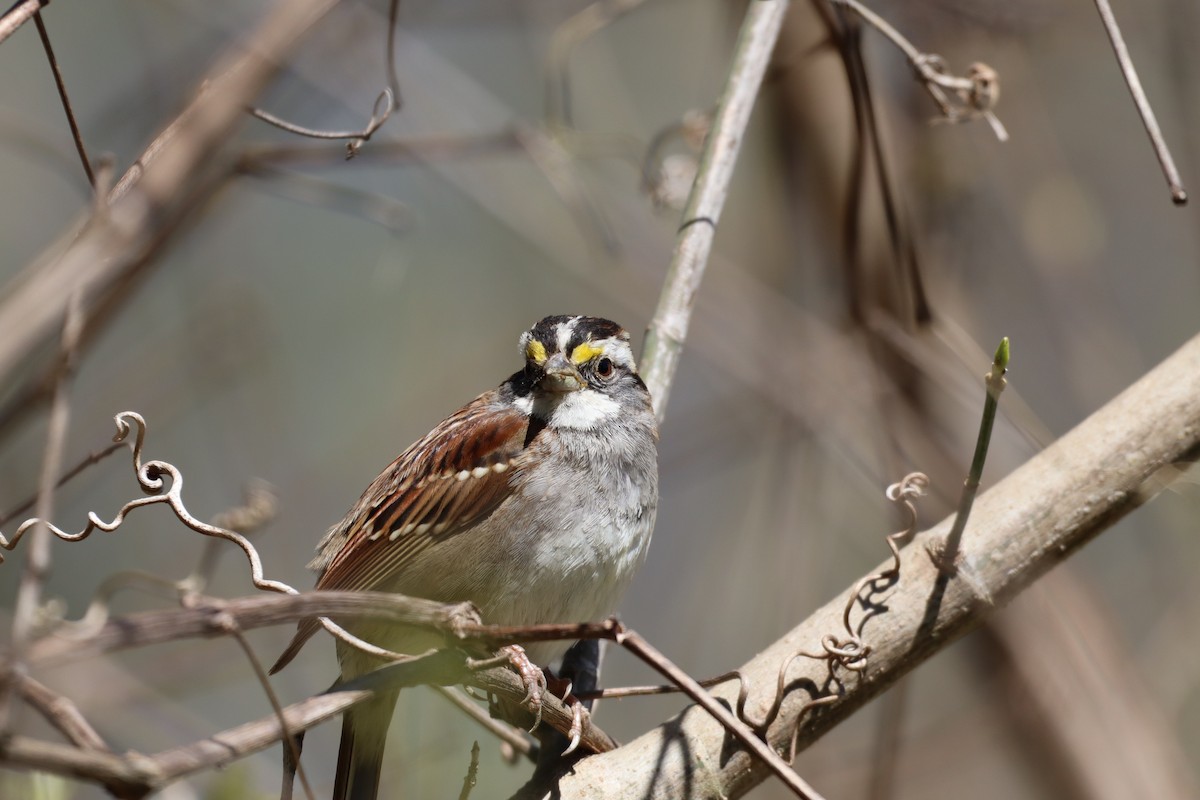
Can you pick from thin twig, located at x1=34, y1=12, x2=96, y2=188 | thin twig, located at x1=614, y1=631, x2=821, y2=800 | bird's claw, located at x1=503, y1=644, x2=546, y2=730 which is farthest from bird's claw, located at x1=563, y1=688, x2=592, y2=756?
thin twig, located at x1=34, y1=12, x2=96, y2=188

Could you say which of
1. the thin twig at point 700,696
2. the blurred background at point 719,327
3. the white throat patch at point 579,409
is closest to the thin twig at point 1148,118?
the blurred background at point 719,327

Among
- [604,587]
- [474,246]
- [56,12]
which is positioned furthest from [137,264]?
[56,12]

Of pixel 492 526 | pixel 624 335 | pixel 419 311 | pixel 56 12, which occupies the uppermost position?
pixel 56 12

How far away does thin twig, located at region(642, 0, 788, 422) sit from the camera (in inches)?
106

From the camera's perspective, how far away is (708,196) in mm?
2699

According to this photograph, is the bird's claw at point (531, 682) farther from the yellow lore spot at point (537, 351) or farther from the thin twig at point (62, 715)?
the yellow lore spot at point (537, 351)

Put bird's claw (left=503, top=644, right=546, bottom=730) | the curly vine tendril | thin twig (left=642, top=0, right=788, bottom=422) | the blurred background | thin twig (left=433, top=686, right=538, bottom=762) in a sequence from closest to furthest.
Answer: the curly vine tendril
bird's claw (left=503, top=644, right=546, bottom=730)
thin twig (left=433, top=686, right=538, bottom=762)
thin twig (left=642, top=0, right=788, bottom=422)
the blurred background

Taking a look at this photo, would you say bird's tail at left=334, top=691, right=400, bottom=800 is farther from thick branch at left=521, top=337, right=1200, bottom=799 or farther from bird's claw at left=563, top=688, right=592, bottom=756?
thick branch at left=521, top=337, right=1200, bottom=799

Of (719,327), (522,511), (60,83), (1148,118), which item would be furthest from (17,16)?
(719,327)

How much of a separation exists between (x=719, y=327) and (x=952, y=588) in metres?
2.22

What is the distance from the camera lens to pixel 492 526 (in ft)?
8.92

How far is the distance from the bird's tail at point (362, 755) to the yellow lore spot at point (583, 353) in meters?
0.98

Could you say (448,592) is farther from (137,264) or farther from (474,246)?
(474,246)

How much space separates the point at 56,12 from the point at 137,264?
4.57 m
